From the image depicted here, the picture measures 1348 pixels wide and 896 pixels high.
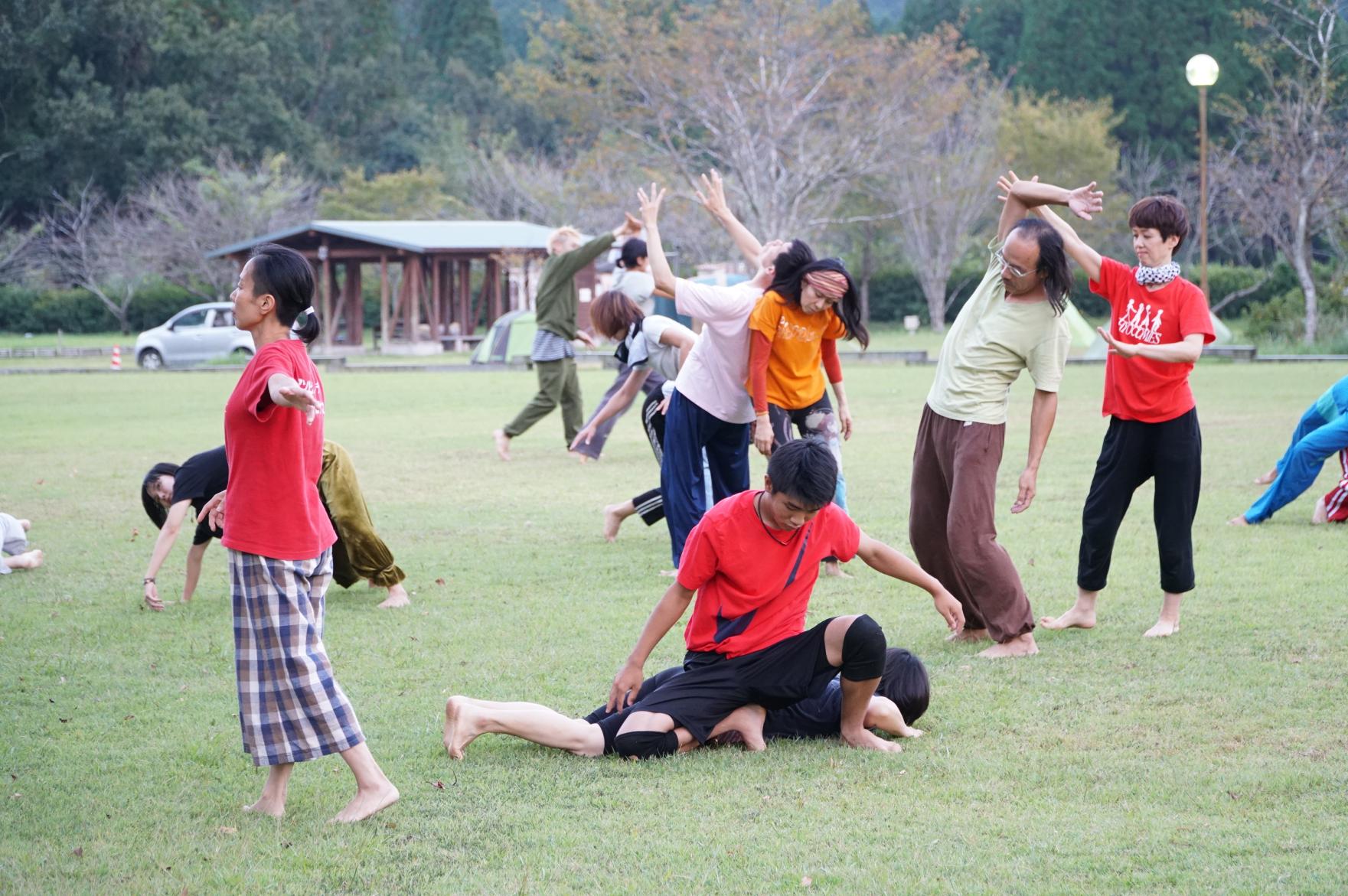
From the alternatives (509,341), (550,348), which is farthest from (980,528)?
(509,341)

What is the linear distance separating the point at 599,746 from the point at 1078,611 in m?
2.73

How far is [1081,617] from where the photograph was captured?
251 inches

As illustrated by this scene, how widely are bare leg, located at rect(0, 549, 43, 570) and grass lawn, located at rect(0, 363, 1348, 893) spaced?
6.5 inches

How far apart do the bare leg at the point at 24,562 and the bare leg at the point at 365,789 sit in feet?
16.1

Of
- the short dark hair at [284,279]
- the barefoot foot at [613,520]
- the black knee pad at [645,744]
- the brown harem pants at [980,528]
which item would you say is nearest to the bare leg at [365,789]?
the black knee pad at [645,744]

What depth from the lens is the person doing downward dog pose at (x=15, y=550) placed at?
814 centimetres

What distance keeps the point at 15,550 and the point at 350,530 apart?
2.86 metres

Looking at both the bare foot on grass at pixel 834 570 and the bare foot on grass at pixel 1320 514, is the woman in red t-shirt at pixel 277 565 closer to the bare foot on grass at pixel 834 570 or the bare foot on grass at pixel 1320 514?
the bare foot on grass at pixel 834 570

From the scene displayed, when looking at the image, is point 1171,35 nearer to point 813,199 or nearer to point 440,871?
point 813,199

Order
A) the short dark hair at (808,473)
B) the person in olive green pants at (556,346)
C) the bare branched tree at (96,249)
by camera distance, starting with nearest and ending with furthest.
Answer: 1. the short dark hair at (808,473)
2. the person in olive green pants at (556,346)
3. the bare branched tree at (96,249)

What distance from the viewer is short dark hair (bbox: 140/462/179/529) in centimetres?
699

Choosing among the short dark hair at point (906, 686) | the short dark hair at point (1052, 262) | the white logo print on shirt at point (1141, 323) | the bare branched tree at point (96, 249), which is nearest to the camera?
the short dark hair at point (906, 686)

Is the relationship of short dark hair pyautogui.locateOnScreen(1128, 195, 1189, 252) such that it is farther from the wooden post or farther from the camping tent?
the wooden post

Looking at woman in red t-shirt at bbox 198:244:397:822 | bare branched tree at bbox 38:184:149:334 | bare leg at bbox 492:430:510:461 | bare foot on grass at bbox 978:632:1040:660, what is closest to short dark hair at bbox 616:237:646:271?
bare leg at bbox 492:430:510:461
